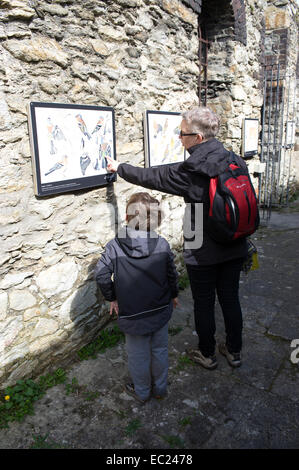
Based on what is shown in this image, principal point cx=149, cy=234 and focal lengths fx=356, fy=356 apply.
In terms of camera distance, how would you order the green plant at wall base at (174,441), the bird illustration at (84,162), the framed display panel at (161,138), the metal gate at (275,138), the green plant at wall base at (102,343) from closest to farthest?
the green plant at wall base at (174,441) → the bird illustration at (84,162) → the green plant at wall base at (102,343) → the framed display panel at (161,138) → the metal gate at (275,138)

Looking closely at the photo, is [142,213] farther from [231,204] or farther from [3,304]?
[3,304]

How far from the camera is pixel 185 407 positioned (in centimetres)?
227

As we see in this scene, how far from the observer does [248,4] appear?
16.9 ft

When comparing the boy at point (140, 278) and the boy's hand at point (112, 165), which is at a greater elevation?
the boy's hand at point (112, 165)

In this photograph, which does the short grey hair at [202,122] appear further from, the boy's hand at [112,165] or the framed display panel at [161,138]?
the framed display panel at [161,138]

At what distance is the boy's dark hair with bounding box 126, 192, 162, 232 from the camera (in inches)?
80.5

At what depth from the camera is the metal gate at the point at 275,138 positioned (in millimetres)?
6598

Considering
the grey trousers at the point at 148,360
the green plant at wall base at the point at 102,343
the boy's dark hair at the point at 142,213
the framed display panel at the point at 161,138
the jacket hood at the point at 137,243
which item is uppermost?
the framed display panel at the point at 161,138

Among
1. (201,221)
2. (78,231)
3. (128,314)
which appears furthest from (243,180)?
(78,231)

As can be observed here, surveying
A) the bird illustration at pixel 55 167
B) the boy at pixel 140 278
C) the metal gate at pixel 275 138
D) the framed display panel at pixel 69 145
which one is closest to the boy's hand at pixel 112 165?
the framed display panel at pixel 69 145

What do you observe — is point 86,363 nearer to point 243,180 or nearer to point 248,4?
point 243,180

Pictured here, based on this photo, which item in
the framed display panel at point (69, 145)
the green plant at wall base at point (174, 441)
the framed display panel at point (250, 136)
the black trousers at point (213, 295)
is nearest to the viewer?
the green plant at wall base at point (174, 441)

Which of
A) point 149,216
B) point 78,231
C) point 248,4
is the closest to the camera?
point 149,216

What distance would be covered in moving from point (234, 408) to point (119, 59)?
2.64 m
